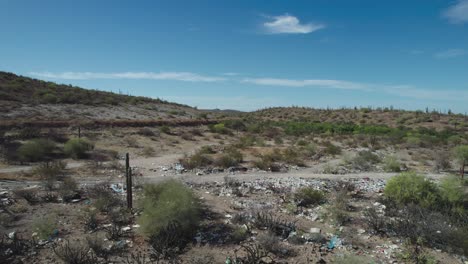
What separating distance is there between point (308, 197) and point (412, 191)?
405 centimetres

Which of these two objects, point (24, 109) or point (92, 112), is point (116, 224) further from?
point (92, 112)

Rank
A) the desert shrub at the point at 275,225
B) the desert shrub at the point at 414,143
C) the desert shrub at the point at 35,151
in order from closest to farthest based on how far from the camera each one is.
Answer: the desert shrub at the point at 275,225
the desert shrub at the point at 35,151
the desert shrub at the point at 414,143

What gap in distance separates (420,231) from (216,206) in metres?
6.94

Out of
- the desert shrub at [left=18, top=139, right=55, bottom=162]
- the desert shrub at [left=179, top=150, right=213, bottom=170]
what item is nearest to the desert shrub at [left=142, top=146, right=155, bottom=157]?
the desert shrub at [left=179, top=150, right=213, bottom=170]

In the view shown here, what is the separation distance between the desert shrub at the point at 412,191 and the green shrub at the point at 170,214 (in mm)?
8048

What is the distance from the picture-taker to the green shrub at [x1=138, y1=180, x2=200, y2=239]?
930 centimetres

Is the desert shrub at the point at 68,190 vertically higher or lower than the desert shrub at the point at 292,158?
lower

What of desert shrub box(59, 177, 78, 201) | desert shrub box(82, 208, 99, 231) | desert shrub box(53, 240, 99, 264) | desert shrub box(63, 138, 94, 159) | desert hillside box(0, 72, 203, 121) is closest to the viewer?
desert shrub box(53, 240, 99, 264)

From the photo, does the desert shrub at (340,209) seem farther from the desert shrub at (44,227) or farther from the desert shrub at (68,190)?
the desert shrub at (68,190)

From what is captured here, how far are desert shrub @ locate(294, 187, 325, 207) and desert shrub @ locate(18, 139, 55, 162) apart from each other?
16480mm

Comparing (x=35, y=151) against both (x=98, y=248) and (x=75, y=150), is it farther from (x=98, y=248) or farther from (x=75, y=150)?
(x=98, y=248)

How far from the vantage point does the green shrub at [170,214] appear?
30.5 ft

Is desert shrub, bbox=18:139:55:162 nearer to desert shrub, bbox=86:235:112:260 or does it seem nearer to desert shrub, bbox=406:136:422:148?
desert shrub, bbox=86:235:112:260

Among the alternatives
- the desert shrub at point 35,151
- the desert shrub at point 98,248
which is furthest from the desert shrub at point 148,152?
the desert shrub at point 98,248
